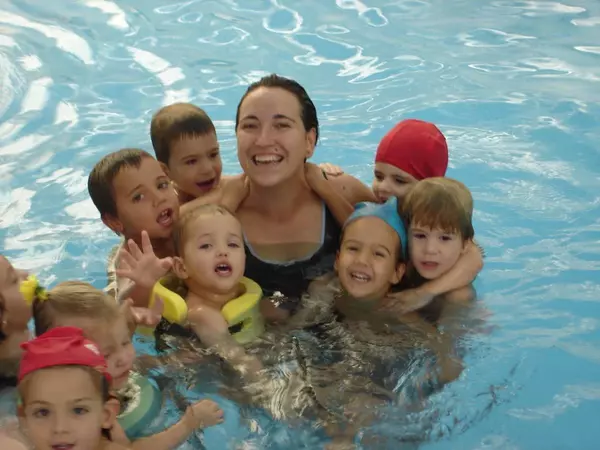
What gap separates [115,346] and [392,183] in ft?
6.18

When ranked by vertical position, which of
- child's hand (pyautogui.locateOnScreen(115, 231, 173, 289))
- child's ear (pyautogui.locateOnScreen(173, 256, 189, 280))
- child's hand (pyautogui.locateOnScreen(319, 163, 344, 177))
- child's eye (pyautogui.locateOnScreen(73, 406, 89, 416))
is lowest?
child's ear (pyautogui.locateOnScreen(173, 256, 189, 280))

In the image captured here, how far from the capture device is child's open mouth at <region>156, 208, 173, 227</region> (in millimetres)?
4324

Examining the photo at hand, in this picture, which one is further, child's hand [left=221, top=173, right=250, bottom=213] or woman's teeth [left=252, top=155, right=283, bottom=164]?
child's hand [left=221, top=173, right=250, bottom=213]

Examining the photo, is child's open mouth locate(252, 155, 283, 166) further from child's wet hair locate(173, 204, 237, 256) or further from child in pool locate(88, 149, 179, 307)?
child in pool locate(88, 149, 179, 307)

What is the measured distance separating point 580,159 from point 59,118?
4221 millimetres

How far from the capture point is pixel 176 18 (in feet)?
31.0

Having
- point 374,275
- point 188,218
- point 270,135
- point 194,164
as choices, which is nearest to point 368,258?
point 374,275

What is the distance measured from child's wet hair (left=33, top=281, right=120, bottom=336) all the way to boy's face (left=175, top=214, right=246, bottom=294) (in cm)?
62

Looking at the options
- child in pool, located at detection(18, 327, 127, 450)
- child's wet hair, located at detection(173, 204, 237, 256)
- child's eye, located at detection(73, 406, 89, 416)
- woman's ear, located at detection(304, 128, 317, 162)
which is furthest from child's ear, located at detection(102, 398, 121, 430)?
woman's ear, located at detection(304, 128, 317, 162)

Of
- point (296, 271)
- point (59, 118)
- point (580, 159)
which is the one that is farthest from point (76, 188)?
point (580, 159)

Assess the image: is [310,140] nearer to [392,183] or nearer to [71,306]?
[392,183]

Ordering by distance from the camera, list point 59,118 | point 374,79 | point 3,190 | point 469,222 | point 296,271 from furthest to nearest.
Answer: point 374,79 → point 59,118 → point 3,190 → point 296,271 → point 469,222

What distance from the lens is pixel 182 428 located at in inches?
134

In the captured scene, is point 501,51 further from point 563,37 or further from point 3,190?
point 3,190
